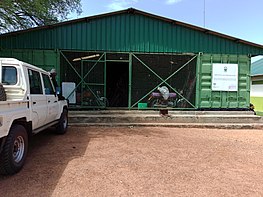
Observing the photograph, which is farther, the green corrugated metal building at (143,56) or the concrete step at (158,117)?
the green corrugated metal building at (143,56)

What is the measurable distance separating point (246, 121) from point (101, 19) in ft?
25.8

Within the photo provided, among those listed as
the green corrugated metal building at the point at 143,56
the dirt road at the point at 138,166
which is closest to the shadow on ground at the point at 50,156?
the dirt road at the point at 138,166

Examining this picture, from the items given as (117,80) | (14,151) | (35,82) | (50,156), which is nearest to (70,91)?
(117,80)

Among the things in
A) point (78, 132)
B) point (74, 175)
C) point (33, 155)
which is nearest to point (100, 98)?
point (78, 132)

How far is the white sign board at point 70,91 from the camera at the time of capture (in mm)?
11391

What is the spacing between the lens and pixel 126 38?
11.6 meters

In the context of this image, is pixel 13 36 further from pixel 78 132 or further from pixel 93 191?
pixel 93 191

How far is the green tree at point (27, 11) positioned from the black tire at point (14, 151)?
532cm

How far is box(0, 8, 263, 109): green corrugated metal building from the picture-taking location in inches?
444

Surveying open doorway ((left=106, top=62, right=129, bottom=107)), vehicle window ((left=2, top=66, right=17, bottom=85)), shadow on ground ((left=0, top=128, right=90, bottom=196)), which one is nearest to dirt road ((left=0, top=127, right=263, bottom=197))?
shadow on ground ((left=0, top=128, right=90, bottom=196))

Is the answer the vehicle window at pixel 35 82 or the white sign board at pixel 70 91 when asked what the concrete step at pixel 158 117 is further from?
the vehicle window at pixel 35 82

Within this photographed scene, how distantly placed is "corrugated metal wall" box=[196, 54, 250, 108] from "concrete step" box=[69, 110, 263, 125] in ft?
1.50

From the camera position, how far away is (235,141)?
322 inches

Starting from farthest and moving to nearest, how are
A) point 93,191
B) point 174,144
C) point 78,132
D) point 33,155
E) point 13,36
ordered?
point 13,36 < point 78,132 < point 174,144 < point 33,155 < point 93,191
